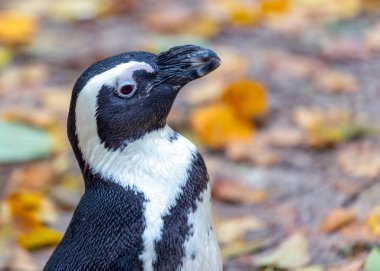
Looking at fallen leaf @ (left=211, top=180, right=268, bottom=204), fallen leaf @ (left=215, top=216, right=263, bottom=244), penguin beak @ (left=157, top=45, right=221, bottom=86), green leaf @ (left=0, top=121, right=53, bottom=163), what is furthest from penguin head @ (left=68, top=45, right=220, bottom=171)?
green leaf @ (left=0, top=121, right=53, bottom=163)

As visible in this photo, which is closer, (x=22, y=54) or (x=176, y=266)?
(x=176, y=266)

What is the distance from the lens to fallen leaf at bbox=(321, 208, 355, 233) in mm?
3580

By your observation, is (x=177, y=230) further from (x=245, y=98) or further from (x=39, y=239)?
(x=245, y=98)

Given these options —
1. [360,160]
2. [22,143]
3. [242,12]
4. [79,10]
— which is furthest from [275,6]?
[22,143]

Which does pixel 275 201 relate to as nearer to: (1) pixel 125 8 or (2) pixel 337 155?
(2) pixel 337 155

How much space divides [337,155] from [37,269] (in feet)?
4.67

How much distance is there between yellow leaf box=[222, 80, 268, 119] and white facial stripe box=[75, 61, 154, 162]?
1.80m

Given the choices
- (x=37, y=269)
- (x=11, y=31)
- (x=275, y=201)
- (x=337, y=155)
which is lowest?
(x=37, y=269)

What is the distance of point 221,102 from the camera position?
4.55 meters

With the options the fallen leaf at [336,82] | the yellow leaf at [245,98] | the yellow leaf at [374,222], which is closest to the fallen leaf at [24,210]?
the yellow leaf at [245,98]

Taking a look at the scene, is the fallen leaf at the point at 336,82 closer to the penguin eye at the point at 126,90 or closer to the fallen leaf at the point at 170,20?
the fallen leaf at the point at 170,20

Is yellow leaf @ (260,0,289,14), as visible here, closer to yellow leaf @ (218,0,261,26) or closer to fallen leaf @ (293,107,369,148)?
yellow leaf @ (218,0,261,26)

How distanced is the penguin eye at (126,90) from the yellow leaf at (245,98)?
1793 mm

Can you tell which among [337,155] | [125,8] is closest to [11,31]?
[125,8]
